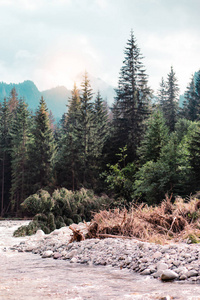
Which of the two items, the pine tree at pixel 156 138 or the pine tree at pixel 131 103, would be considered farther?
the pine tree at pixel 131 103

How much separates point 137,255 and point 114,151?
21918mm

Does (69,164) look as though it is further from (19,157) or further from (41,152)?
(19,157)

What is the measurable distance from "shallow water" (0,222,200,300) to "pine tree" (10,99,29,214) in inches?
1149

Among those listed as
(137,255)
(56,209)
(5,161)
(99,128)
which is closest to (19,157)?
(5,161)

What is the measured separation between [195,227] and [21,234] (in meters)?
6.72

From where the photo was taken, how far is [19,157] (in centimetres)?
3647

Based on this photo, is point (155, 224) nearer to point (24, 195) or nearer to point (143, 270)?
point (143, 270)

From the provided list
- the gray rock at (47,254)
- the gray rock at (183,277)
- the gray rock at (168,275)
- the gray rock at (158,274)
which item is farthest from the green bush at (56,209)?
the gray rock at (183,277)

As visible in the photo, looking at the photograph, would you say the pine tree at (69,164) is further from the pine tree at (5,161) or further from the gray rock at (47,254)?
the gray rock at (47,254)

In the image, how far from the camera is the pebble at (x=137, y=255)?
3.91m

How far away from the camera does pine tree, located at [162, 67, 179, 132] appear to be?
1649 inches

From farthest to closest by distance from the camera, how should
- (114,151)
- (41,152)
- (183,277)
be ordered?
(41,152) → (114,151) → (183,277)

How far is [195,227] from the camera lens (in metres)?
6.68

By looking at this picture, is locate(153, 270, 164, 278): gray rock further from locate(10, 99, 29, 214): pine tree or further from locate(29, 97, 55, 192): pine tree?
locate(10, 99, 29, 214): pine tree
